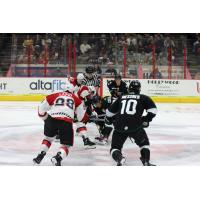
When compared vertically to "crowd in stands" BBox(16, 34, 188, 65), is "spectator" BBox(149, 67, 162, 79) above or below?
below

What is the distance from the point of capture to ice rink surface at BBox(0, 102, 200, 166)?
4.45m

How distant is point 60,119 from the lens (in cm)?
418

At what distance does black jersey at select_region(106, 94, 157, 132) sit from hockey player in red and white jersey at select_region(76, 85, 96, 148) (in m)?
0.85

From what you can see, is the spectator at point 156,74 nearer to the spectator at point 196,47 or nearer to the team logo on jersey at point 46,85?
the spectator at point 196,47

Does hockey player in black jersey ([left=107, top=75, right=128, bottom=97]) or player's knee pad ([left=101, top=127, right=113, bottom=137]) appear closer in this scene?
player's knee pad ([left=101, top=127, right=113, bottom=137])

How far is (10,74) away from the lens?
428 inches

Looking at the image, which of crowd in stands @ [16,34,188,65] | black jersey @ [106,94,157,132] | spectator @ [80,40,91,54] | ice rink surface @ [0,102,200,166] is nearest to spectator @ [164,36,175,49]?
crowd in stands @ [16,34,188,65]

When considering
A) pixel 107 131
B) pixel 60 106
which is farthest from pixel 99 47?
pixel 60 106

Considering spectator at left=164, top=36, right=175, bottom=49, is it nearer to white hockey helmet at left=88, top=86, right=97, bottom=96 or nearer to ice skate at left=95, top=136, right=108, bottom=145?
white hockey helmet at left=88, top=86, right=97, bottom=96

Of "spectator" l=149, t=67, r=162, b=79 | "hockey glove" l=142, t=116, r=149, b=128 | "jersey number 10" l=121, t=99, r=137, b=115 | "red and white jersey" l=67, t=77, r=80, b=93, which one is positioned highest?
"spectator" l=149, t=67, r=162, b=79

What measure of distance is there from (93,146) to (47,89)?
5.45 meters

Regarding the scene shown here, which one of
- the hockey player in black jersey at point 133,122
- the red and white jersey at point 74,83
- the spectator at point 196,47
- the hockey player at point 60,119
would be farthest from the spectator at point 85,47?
the hockey player in black jersey at point 133,122

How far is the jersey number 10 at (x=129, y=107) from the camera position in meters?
4.20

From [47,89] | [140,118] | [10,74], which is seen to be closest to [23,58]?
[10,74]
